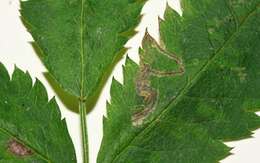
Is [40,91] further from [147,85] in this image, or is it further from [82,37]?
[147,85]

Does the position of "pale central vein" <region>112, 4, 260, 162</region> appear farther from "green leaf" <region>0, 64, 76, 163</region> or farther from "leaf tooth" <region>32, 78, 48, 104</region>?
"leaf tooth" <region>32, 78, 48, 104</region>

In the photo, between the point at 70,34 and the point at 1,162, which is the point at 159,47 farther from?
the point at 1,162

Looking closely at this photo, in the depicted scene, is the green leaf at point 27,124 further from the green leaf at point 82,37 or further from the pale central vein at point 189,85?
the pale central vein at point 189,85

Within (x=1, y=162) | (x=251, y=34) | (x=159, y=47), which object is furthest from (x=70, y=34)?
(x=251, y=34)

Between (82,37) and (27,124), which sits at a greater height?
(82,37)

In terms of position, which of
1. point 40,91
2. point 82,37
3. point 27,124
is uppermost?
point 82,37

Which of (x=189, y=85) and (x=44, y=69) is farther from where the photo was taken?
(x=44, y=69)

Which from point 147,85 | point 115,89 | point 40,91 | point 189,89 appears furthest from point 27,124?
point 189,89
